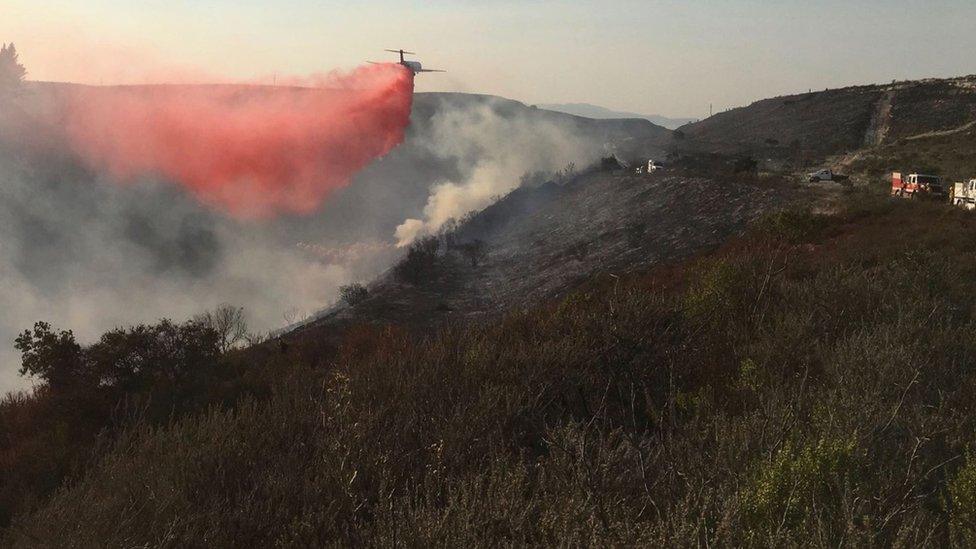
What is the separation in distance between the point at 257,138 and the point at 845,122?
70.5 metres

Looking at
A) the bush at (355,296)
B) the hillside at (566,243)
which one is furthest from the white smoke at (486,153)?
the bush at (355,296)

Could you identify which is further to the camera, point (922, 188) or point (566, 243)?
point (566, 243)

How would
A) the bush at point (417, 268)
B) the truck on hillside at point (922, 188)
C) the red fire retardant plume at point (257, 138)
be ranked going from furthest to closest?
the red fire retardant plume at point (257, 138), the bush at point (417, 268), the truck on hillside at point (922, 188)

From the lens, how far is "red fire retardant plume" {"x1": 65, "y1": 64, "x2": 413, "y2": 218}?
49.4 m

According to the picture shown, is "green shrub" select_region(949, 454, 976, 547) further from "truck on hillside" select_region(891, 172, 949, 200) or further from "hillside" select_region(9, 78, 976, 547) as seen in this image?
"truck on hillside" select_region(891, 172, 949, 200)

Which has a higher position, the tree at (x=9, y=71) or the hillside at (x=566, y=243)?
the tree at (x=9, y=71)

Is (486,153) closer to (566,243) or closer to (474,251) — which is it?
(474,251)

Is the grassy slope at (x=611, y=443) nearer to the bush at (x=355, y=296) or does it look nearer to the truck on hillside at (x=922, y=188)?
the truck on hillside at (x=922, y=188)

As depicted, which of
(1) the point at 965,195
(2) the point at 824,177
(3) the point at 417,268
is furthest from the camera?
(2) the point at 824,177

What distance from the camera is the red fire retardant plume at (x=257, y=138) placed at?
49.4m

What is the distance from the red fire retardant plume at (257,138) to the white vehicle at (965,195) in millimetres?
32509

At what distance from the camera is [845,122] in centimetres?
7794

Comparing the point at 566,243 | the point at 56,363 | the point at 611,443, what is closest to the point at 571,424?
the point at 611,443

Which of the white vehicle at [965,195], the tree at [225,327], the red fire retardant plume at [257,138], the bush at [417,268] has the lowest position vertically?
the tree at [225,327]
